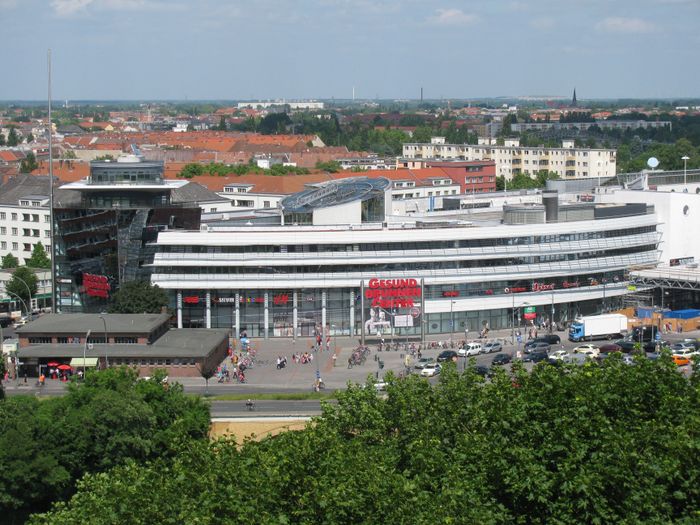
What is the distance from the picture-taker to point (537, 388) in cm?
3709

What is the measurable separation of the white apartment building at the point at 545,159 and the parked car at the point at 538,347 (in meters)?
72.9

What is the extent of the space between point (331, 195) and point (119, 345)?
18834 millimetres

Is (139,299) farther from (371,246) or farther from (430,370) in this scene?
(430,370)

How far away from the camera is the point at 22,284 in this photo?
75125 mm

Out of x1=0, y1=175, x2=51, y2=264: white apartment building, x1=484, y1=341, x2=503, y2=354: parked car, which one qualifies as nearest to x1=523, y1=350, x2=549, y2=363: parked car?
x1=484, y1=341, x2=503, y2=354: parked car

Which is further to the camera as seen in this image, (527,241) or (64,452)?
(527,241)

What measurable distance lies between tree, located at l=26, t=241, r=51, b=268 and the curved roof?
2162 cm

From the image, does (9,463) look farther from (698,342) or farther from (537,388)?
(698,342)

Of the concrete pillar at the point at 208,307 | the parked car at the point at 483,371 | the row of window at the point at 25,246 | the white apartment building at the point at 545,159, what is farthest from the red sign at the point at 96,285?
the white apartment building at the point at 545,159

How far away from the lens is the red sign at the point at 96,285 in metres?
67.3

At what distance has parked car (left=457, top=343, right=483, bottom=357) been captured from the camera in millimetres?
60094

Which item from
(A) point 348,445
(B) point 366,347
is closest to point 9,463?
(A) point 348,445

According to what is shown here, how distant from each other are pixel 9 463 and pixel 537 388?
17.6m

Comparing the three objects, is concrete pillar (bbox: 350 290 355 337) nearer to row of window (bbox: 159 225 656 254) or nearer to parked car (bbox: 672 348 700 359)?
row of window (bbox: 159 225 656 254)
